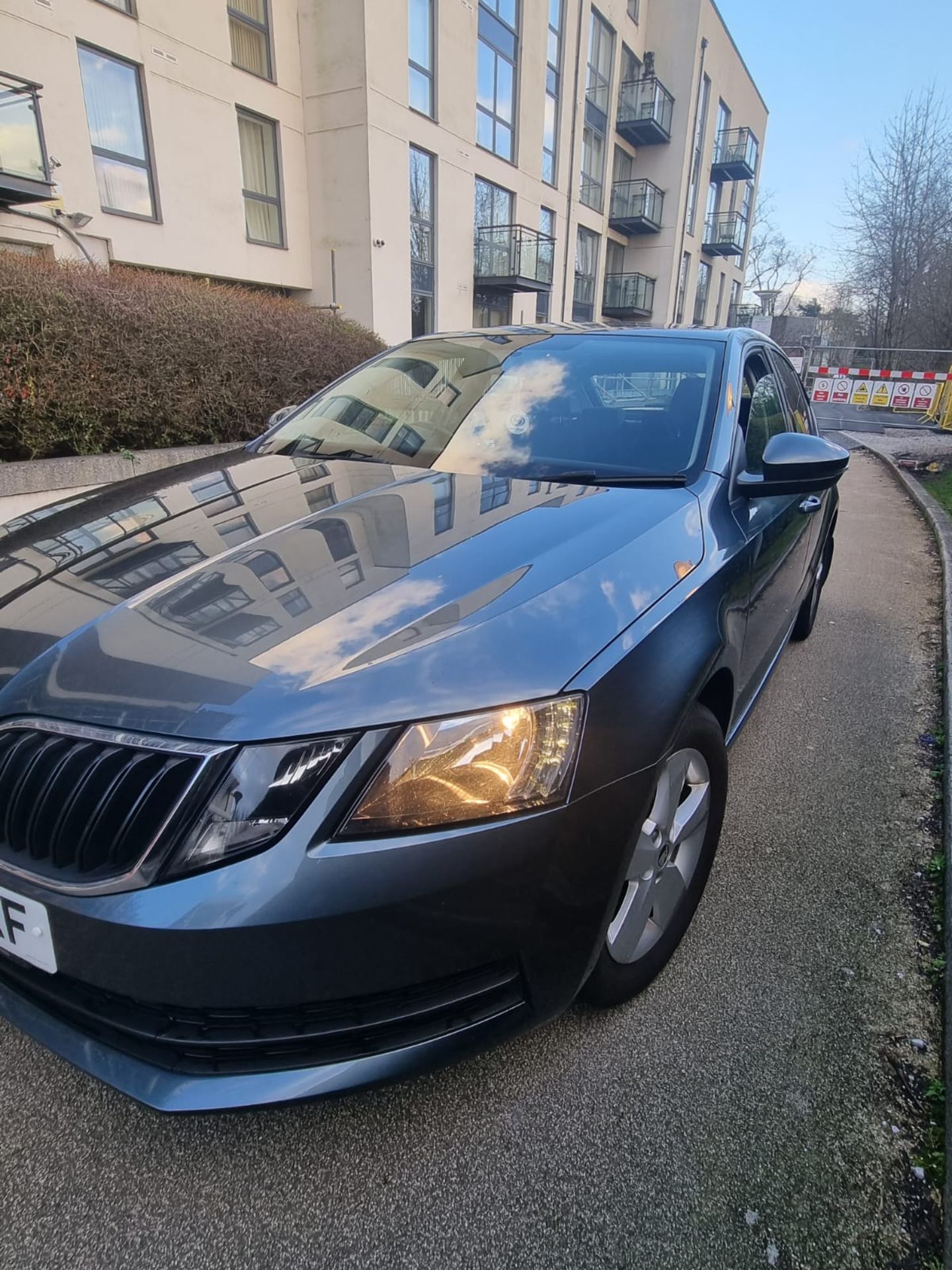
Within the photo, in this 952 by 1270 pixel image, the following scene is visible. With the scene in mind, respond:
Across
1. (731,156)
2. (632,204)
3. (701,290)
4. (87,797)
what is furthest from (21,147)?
(731,156)

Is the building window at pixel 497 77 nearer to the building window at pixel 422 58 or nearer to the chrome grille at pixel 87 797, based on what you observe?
the building window at pixel 422 58

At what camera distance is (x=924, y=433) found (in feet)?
52.4

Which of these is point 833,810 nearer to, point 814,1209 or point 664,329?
point 814,1209

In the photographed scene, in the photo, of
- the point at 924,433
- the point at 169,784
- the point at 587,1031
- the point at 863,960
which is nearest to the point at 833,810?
the point at 863,960

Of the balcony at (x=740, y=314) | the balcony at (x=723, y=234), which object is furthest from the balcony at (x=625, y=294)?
the balcony at (x=740, y=314)

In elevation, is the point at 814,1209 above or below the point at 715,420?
below

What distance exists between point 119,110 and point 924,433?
53.8 ft

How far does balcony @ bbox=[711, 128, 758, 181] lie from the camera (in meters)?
32.9

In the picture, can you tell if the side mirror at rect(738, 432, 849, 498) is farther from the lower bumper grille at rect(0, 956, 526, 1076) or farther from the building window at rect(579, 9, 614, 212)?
the building window at rect(579, 9, 614, 212)

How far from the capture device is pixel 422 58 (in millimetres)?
15008

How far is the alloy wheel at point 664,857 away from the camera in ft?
5.38

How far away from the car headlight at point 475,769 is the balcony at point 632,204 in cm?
2979

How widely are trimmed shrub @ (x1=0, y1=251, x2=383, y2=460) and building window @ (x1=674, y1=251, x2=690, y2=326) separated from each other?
2761 centimetres

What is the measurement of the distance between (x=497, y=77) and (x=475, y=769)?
69.1ft
